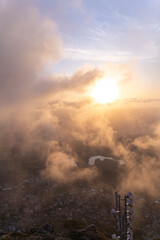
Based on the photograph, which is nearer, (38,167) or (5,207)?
(5,207)

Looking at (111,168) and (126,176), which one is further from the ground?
(111,168)

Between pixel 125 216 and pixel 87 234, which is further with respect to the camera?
pixel 87 234

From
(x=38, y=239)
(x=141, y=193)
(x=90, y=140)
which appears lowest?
(x=38, y=239)

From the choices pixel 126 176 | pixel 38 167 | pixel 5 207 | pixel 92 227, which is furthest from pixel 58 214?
pixel 38 167

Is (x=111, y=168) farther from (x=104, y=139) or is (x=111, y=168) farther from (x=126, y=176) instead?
(x=104, y=139)

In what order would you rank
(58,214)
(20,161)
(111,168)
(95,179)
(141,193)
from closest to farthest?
1. (58,214)
2. (141,193)
3. (95,179)
4. (111,168)
5. (20,161)

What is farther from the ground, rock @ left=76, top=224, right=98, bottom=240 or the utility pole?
the utility pole

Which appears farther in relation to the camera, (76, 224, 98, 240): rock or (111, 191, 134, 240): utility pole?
(76, 224, 98, 240): rock

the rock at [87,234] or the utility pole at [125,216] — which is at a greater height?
the utility pole at [125,216]

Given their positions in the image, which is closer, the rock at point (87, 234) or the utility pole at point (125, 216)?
the utility pole at point (125, 216)

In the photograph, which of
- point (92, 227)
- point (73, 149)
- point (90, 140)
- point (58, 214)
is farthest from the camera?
point (90, 140)

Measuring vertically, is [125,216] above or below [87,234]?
above
